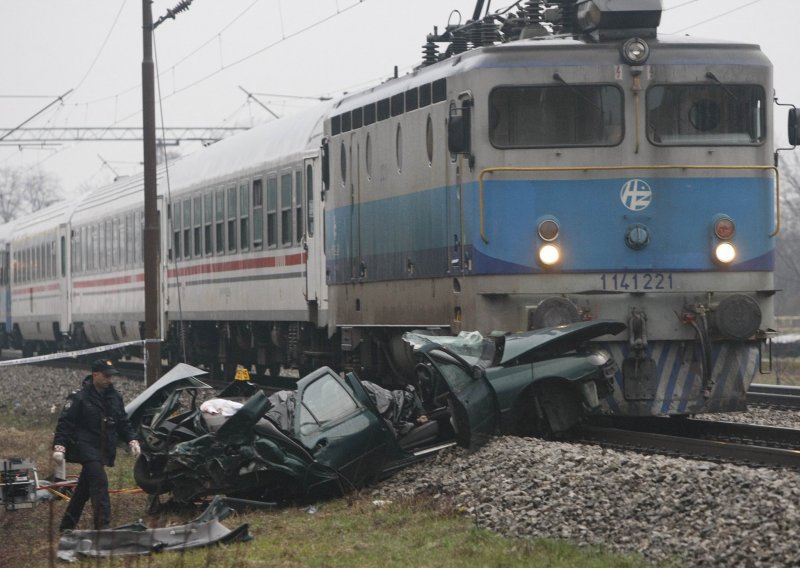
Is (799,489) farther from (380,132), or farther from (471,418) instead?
(380,132)

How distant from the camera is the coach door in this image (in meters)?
19.3

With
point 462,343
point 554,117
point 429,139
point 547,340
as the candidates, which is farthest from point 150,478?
point 554,117

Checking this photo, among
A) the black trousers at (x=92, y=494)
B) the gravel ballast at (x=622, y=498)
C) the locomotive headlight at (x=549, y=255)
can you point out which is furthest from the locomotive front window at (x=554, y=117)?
the black trousers at (x=92, y=494)

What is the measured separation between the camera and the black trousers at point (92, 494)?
11016mm

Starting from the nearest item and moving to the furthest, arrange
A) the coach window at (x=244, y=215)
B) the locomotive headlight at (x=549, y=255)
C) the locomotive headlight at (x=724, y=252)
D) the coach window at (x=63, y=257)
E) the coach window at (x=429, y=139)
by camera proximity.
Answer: the locomotive headlight at (x=549, y=255) → the locomotive headlight at (x=724, y=252) → the coach window at (x=429, y=139) → the coach window at (x=244, y=215) → the coach window at (x=63, y=257)

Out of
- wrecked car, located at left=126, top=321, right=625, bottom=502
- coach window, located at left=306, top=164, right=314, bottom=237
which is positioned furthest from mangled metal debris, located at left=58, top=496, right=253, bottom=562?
coach window, located at left=306, top=164, right=314, bottom=237

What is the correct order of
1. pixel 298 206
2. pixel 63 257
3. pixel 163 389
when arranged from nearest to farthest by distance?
pixel 163 389 → pixel 298 206 → pixel 63 257

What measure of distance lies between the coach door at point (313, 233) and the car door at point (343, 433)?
6869 mm

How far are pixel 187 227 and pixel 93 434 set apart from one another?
624 inches

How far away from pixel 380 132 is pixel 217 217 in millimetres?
9075

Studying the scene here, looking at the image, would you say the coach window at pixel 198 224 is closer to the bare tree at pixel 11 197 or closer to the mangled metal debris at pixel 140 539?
the mangled metal debris at pixel 140 539

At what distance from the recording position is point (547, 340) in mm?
12594

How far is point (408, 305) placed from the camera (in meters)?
15.4

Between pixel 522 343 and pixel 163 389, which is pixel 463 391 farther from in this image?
pixel 163 389
